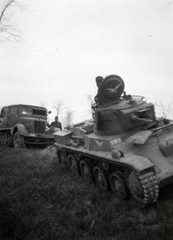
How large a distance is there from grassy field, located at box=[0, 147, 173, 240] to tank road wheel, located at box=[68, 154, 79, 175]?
121cm

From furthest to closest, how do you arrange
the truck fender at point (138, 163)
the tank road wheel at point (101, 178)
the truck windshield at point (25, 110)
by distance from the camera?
the truck windshield at point (25, 110) → the tank road wheel at point (101, 178) → the truck fender at point (138, 163)

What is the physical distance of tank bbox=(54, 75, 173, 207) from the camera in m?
4.89

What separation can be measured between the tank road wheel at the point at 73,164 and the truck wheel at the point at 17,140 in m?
4.45

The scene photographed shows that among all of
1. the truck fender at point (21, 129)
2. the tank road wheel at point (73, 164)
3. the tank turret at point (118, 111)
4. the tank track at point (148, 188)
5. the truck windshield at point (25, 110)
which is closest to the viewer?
the tank track at point (148, 188)

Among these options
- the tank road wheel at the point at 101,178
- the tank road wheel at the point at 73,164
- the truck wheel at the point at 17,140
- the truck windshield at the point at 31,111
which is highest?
the truck windshield at the point at 31,111

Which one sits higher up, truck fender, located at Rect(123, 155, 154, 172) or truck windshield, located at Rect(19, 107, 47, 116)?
truck fender, located at Rect(123, 155, 154, 172)

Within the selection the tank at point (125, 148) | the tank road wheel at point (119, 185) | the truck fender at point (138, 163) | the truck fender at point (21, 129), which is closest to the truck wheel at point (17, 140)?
the truck fender at point (21, 129)

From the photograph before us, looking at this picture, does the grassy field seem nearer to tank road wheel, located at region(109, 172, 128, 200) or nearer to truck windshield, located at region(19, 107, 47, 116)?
tank road wheel, located at region(109, 172, 128, 200)

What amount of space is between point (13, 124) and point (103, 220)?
1051 cm

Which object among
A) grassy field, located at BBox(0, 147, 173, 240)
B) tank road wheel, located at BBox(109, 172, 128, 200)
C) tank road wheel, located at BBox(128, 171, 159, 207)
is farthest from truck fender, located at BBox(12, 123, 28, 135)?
tank road wheel, located at BBox(128, 171, 159, 207)

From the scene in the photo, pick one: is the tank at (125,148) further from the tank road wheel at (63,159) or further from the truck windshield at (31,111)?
the truck windshield at (31,111)

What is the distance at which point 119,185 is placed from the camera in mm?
5754

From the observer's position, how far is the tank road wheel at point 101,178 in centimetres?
630

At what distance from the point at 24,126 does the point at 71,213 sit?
338 inches
